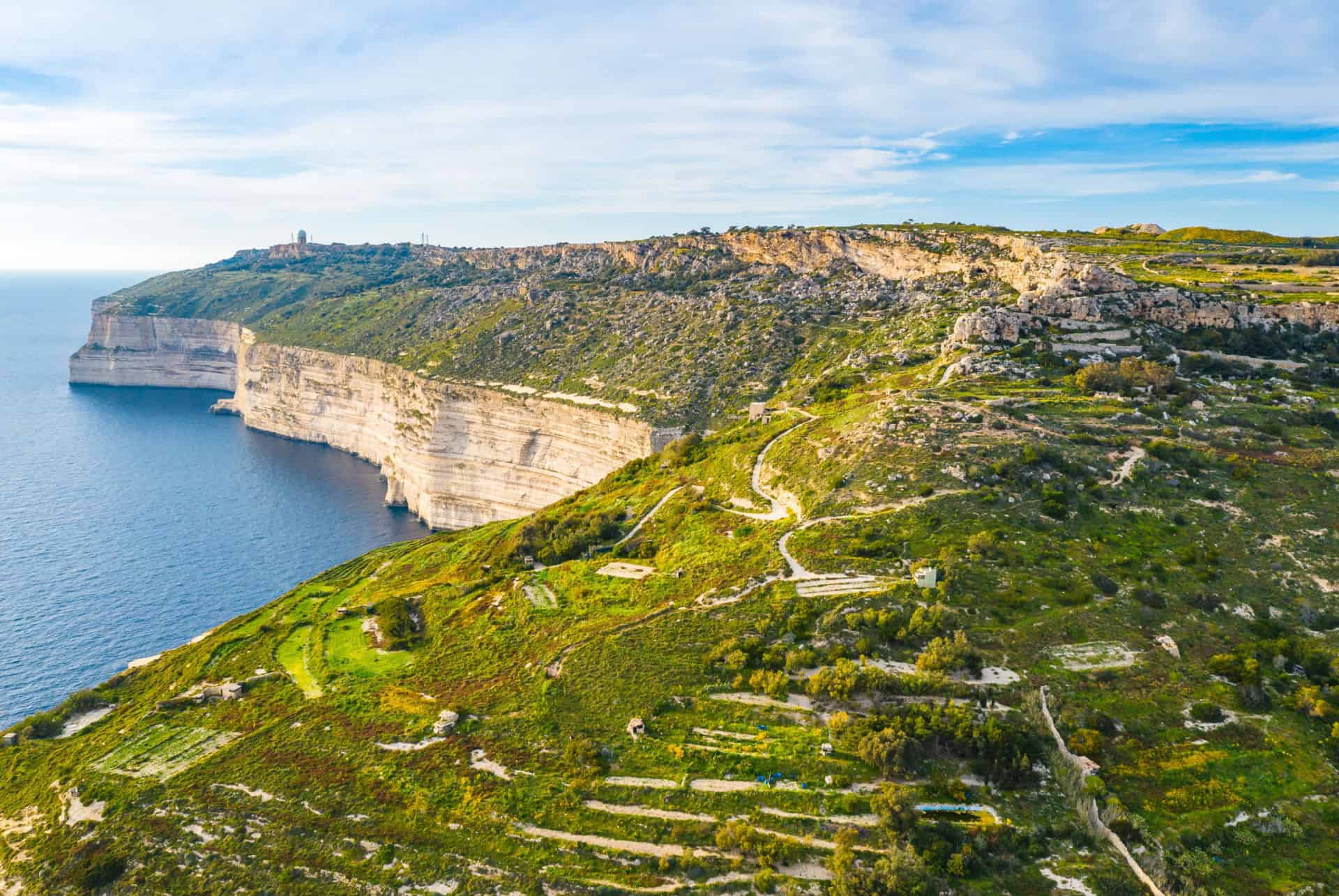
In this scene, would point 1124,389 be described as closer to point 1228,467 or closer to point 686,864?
point 1228,467

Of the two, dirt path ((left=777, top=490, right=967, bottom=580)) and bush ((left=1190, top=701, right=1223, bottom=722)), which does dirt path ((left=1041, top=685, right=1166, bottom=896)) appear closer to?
bush ((left=1190, top=701, right=1223, bottom=722))

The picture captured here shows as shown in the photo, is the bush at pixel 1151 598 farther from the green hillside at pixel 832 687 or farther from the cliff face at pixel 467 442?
the cliff face at pixel 467 442

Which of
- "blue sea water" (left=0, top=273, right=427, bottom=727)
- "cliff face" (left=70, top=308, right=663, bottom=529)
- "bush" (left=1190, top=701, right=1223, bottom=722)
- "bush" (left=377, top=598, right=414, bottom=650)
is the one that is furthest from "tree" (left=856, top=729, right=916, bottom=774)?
"blue sea water" (left=0, top=273, right=427, bottom=727)

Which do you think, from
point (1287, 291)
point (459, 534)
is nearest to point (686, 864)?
point (459, 534)

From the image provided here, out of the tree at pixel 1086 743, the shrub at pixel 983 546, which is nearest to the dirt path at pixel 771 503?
the shrub at pixel 983 546

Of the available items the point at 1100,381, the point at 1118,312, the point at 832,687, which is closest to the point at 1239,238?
the point at 1118,312

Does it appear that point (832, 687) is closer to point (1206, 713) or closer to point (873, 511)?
point (1206, 713)
